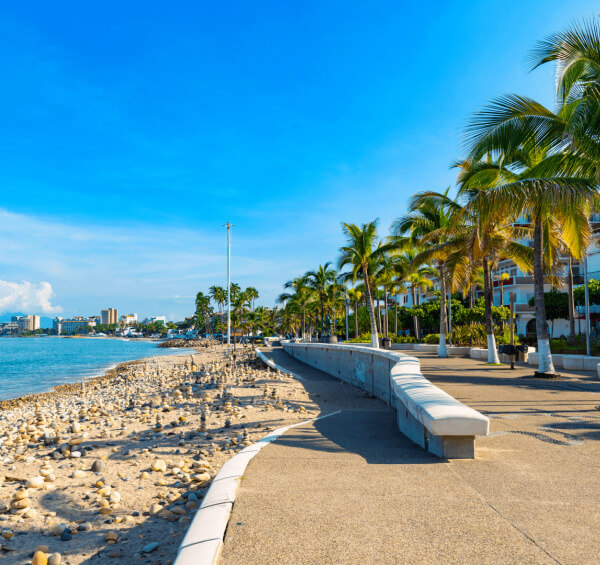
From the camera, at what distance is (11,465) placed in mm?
7727

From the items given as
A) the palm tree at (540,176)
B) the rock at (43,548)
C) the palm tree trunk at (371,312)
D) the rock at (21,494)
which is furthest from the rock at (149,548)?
the palm tree trunk at (371,312)

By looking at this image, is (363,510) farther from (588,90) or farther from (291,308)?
(291,308)

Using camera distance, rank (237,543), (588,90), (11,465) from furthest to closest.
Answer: (588,90) → (11,465) → (237,543)

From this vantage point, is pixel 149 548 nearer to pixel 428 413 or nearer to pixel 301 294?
pixel 428 413

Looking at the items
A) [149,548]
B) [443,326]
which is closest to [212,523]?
[149,548]

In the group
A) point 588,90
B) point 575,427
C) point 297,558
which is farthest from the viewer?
point 588,90

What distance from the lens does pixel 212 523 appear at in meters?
3.52

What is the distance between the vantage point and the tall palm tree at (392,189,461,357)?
23094 mm

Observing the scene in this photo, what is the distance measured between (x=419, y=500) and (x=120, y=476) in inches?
181

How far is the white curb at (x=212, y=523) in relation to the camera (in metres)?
2.99

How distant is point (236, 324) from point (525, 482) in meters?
86.3

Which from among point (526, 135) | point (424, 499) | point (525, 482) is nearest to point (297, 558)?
point (424, 499)

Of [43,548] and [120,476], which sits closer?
[43,548]

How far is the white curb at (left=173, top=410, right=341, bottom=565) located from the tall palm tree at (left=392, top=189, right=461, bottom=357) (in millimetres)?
20067
